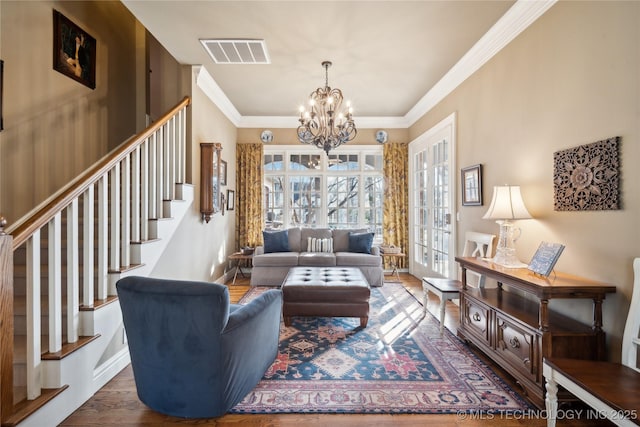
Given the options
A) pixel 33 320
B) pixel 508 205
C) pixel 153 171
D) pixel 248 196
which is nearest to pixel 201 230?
pixel 153 171

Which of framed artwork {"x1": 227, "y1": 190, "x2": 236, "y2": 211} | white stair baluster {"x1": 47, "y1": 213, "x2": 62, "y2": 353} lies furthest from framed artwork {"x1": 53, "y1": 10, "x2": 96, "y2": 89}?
framed artwork {"x1": 227, "y1": 190, "x2": 236, "y2": 211}

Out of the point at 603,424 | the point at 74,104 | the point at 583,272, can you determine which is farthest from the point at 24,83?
the point at 603,424

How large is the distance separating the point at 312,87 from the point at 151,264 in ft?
10.2

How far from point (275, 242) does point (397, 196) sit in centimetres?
245

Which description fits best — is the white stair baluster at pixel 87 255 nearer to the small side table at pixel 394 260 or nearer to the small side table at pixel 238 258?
the small side table at pixel 238 258

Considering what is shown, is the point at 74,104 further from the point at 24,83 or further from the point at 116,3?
the point at 116,3

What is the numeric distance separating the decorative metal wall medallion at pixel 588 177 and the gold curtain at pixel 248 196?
4.70 meters

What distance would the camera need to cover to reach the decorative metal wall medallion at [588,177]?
6.23 feet

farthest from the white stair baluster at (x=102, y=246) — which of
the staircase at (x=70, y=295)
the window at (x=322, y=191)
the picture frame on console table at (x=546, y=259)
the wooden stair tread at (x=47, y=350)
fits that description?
the window at (x=322, y=191)

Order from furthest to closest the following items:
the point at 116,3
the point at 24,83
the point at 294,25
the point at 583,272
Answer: the point at 116,3 → the point at 294,25 → the point at 24,83 → the point at 583,272

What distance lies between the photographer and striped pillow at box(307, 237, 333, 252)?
5473mm

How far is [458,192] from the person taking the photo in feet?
13.1

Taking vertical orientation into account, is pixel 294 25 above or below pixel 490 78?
above

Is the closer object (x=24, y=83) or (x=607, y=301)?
(x=607, y=301)
